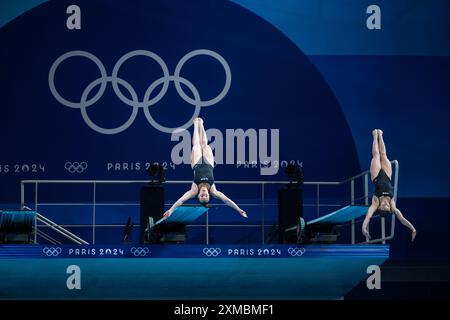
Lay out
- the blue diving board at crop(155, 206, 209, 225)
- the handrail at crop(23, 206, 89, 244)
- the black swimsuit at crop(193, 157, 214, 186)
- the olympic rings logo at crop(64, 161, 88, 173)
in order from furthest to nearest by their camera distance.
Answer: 1. the olympic rings logo at crop(64, 161, 88, 173)
2. the handrail at crop(23, 206, 89, 244)
3. the black swimsuit at crop(193, 157, 214, 186)
4. the blue diving board at crop(155, 206, 209, 225)

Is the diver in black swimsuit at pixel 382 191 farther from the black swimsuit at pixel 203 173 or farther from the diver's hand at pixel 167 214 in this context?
the diver's hand at pixel 167 214

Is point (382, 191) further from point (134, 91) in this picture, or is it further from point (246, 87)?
point (134, 91)

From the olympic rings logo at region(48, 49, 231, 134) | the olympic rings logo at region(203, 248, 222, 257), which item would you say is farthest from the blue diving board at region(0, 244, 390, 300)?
the olympic rings logo at region(48, 49, 231, 134)

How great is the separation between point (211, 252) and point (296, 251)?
0.86 meters

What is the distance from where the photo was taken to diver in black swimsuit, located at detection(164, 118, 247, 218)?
35.2ft

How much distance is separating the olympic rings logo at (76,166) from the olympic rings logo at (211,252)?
2.15 meters

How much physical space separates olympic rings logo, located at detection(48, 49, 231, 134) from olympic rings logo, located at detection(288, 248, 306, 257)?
2277mm

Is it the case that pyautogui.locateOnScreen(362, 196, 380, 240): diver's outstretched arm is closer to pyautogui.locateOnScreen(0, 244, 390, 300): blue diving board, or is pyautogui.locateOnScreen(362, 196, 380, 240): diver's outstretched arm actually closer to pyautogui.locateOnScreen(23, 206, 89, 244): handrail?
pyautogui.locateOnScreen(0, 244, 390, 300): blue diving board

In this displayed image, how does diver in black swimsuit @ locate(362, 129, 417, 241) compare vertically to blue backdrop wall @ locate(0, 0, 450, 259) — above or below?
below

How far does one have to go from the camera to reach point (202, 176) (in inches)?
426

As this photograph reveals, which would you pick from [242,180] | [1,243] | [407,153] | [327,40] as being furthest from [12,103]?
[407,153]

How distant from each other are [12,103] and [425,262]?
5061 mm

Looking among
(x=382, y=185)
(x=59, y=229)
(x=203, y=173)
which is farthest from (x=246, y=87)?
(x=59, y=229)

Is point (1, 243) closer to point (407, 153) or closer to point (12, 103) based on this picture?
point (12, 103)
